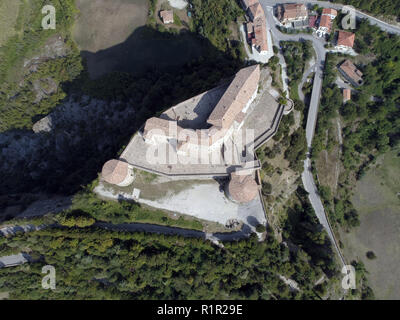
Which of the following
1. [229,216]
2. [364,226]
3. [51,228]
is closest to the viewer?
[51,228]

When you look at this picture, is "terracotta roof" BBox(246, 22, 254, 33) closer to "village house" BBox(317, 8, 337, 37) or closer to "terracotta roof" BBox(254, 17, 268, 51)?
"terracotta roof" BBox(254, 17, 268, 51)

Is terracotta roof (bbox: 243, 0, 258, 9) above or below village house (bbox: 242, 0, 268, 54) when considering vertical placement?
above

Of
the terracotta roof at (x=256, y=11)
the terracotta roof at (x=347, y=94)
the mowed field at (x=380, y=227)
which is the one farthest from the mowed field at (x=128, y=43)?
the mowed field at (x=380, y=227)

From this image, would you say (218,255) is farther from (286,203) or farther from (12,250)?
(12,250)

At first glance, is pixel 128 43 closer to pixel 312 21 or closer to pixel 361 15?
pixel 312 21

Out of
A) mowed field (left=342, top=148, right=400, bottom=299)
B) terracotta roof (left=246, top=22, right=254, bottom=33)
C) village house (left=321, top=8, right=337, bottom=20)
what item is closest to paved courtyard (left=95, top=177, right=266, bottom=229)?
mowed field (left=342, top=148, right=400, bottom=299)
